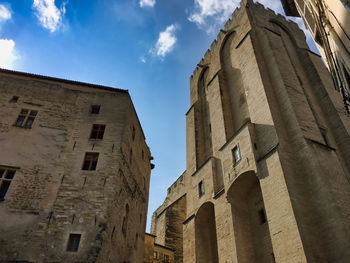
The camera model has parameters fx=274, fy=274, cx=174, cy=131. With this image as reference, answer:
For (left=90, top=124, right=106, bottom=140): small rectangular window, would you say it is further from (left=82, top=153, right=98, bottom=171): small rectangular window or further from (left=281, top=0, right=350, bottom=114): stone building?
(left=281, top=0, right=350, bottom=114): stone building

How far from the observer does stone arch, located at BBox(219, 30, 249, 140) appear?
17672 millimetres

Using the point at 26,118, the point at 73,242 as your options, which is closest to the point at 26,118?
the point at 26,118

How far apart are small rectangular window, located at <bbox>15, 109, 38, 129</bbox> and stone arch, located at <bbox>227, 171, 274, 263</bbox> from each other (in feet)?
37.1

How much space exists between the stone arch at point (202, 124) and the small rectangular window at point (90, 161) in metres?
7.76

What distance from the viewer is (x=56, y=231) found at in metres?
11.6

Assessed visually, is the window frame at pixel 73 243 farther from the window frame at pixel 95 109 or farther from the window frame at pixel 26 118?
the window frame at pixel 95 109

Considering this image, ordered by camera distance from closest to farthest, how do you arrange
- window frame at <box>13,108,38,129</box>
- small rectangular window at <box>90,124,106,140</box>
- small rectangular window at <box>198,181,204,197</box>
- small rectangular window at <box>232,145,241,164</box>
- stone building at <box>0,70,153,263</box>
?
stone building at <box>0,70,153,263</box> < small rectangular window at <box>232,145,241,164</box> < window frame at <box>13,108,38,129</box> < small rectangular window at <box>90,124,106,140</box> < small rectangular window at <box>198,181,204,197</box>

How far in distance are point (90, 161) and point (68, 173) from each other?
4.04 feet

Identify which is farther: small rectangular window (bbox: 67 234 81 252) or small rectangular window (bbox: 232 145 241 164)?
small rectangular window (bbox: 232 145 241 164)

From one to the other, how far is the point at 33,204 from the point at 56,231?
1.73 m

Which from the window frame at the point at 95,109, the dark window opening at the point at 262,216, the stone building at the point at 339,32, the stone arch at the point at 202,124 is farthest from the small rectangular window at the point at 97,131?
the stone building at the point at 339,32

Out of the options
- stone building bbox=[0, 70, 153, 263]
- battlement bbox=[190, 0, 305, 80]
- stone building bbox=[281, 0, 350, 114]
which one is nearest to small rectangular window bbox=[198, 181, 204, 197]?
stone building bbox=[0, 70, 153, 263]

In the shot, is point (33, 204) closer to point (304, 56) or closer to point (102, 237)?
point (102, 237)

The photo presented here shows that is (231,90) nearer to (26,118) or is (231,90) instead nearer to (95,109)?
(95,109)
